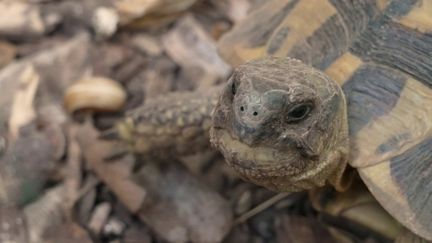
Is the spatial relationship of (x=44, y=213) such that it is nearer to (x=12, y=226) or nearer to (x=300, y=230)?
(x=12, y=226)

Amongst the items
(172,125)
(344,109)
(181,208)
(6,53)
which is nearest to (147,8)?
(6,53)

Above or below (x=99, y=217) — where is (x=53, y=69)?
above

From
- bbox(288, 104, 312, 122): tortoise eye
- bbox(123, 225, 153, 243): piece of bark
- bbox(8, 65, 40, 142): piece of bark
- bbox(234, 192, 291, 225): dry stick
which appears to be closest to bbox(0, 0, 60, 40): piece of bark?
bbox(8, 65, 40, 142): piece of bark

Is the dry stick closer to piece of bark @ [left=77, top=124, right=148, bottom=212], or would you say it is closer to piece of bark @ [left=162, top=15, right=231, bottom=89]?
piece of bark @ [left=77, top=124, right=148, bottom=212]

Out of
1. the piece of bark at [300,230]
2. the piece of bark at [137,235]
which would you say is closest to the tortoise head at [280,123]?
the piece of bark at [300,230]

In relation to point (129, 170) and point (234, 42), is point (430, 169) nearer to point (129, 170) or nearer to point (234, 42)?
point (234, 42)

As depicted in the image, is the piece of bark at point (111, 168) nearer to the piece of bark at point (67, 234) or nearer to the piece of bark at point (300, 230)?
the piece of bark at point (67, 234)

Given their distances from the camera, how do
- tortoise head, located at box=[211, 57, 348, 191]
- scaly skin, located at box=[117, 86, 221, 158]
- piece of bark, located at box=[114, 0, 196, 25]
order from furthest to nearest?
1. piece of bark, located at box=[114, 0, 196, 25]
2. scaly skin, located at box=[117, 86, 221, 158]
3. tortoise head, located at box=[211, 57, 348, 191]
